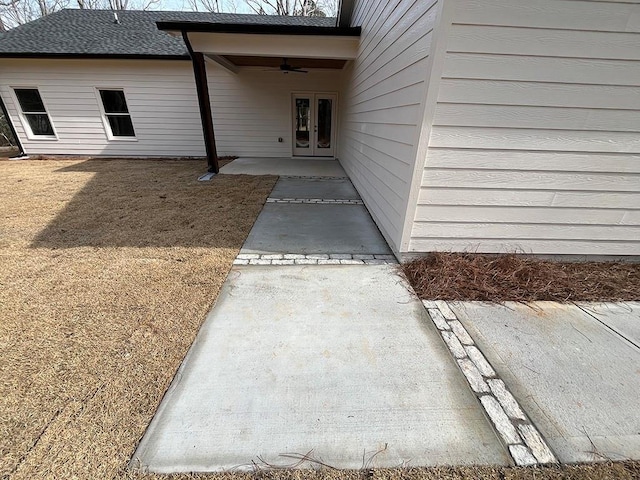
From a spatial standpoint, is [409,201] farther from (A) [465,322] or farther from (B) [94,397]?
(B) [94,397]

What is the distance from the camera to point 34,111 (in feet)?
29.0

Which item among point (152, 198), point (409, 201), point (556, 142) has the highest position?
point (556, 142)

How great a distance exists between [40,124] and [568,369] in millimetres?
13478

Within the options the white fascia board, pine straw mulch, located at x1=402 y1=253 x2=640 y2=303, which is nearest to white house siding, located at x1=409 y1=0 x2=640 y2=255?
pine straw mulch, located at x1=402 y1=253 x2=640 y2=303

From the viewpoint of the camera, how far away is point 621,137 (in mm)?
2510

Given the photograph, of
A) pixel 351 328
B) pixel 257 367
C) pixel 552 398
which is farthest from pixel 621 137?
pixel 257 367

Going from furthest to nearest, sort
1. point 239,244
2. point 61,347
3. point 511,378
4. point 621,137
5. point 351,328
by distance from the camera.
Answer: point 239,244 → point 621,137 → point 351,328 → point 61,347 → point 511,378

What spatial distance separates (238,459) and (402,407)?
844 mm

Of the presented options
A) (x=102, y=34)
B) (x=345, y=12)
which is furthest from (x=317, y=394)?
(x=102, y=34)

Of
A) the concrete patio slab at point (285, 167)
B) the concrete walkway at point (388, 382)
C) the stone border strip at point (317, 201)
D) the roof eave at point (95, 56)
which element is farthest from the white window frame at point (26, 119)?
the concrete walkway at point (388, 382)

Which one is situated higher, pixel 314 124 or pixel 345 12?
pixel 345 12

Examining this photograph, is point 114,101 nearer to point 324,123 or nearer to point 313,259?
point 324,123

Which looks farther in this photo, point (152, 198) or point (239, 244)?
point (152, 198)

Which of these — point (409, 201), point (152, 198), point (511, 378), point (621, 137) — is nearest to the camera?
point (511, 378)
